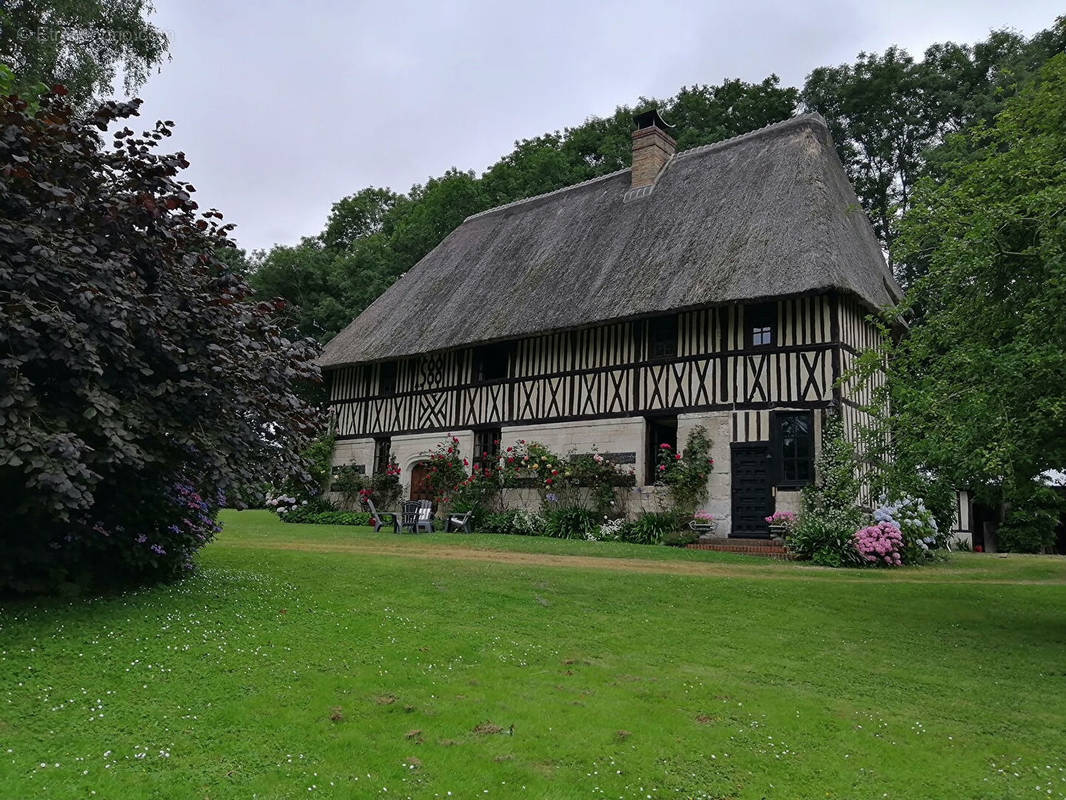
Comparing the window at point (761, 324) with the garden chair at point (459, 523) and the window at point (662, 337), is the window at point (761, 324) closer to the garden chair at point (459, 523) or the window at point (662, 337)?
the window at point (662, 337)

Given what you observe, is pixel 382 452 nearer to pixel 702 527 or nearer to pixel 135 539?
pixel 702 527

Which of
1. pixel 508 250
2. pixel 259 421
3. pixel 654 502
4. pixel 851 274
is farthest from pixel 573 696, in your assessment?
pixel 508 250

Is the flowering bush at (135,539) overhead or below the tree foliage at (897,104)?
below

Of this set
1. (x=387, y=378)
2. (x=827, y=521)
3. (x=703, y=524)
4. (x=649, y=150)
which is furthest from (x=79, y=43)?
(x=827, y=521)

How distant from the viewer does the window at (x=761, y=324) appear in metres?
16.1

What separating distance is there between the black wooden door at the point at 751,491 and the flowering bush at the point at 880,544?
7.79ft

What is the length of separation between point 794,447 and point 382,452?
1256 centimetres

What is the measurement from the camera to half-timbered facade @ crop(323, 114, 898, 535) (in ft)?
51.1

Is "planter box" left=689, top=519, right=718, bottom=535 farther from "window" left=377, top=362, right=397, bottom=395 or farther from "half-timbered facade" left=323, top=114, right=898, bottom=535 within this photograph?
"window" left=377, top=362, right=397, bottom=395

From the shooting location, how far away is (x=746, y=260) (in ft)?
53.3

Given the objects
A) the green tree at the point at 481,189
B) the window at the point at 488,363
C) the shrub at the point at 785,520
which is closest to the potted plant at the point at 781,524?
the shrub at the point at 785,520

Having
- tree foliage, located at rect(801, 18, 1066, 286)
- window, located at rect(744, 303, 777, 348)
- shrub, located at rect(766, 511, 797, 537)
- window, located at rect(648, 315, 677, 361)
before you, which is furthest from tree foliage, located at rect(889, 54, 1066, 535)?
tree foliage, located at rect(801, 18, 1066, 286)

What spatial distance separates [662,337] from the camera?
17641 millimetres

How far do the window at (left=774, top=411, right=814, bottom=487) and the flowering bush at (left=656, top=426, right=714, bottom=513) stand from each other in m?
1.41
